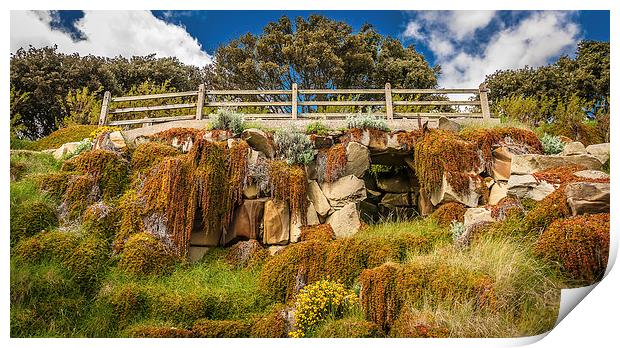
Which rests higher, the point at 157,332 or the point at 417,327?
the point at 417,327

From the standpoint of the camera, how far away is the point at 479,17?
26.1 feet

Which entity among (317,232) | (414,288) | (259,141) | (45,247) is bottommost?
(414,288)

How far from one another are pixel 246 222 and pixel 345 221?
1.70 m

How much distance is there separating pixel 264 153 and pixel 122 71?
13855mm

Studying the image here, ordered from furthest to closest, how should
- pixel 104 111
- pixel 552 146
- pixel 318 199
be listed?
pixel 104 111 → pixel 552 146 → pixel 318 199

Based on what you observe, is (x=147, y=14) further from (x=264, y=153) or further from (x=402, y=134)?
(x=402, y=134)

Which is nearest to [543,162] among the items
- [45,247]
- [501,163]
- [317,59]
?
[501,163]

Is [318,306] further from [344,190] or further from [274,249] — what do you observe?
[344,190]

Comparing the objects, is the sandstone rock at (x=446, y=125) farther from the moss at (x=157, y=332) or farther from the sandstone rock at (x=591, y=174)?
the moss at (x=157, y=332)

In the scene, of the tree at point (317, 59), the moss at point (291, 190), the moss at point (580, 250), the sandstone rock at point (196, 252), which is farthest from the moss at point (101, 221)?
the tree at point (317, 59)

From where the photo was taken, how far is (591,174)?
7.38 metres

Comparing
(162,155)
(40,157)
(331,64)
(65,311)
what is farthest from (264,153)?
(331,64)

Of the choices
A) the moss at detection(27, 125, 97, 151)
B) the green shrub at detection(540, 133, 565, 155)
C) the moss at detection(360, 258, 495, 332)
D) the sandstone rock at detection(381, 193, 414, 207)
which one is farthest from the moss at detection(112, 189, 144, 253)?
the green shrub at detection(540, 133, 565, 155)

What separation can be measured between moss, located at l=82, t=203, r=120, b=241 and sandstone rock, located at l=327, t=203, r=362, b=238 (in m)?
3.51
